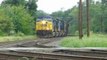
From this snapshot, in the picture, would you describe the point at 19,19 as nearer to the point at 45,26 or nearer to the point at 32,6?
the point at 45,26

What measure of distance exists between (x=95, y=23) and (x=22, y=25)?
3299 cm

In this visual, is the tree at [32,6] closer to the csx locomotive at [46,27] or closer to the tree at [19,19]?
→ the tree at [19,19]

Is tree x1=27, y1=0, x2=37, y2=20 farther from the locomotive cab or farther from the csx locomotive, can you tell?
the locomotive cab

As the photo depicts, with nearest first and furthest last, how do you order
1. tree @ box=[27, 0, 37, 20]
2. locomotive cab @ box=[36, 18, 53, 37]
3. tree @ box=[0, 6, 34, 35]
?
locomotive cab @ box=[36, 18, 53, 37] < tree @ box=[0, 6, 34, 35] < tree @ box=[27, 0, 37, 20]

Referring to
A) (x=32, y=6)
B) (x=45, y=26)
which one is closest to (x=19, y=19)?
(x=45, y=26)

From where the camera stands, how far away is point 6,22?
55375 mm

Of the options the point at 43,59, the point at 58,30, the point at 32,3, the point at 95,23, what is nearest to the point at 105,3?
the point at 95,23

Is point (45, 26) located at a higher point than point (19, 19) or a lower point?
lower

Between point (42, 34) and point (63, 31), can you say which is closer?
point (42, 34)

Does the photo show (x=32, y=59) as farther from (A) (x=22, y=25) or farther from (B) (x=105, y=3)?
(B) (x=105, y=3)

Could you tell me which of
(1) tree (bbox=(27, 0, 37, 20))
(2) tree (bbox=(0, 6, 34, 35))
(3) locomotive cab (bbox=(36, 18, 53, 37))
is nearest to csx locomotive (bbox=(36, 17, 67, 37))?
(3) locomotive cab (bbox=(36, 18, 53, 37))

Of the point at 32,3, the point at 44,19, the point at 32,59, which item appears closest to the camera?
the point at 32,59

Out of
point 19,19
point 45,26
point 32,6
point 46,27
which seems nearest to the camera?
A: point 46,27

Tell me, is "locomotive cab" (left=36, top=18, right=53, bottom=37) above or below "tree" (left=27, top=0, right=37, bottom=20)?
below
